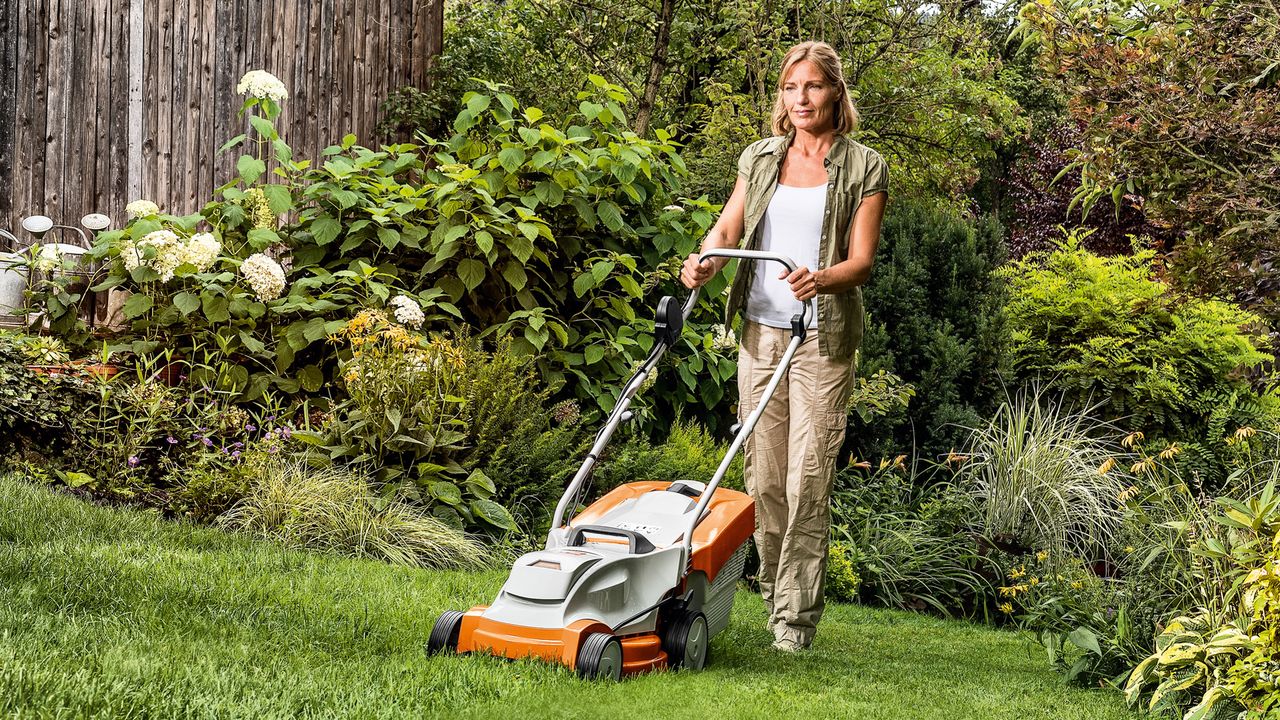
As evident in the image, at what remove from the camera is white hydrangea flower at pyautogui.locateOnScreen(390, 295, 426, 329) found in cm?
554

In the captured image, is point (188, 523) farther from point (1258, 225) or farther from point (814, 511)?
point (1258, 225)

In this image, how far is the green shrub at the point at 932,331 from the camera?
667cm

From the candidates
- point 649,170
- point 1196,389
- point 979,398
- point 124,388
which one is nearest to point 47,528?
point 124,388

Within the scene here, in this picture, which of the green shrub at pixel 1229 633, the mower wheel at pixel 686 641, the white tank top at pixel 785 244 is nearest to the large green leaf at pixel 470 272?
the white tank top at pixel 785 244

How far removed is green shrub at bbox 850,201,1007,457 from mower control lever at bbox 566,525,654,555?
3418mm

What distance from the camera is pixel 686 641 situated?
11.2 ft

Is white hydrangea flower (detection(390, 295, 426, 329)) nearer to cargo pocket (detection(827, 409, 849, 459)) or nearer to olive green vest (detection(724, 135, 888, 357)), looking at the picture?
olive green vest (detection(724, 135, 888, 357))

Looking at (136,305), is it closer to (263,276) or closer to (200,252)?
(200,252)

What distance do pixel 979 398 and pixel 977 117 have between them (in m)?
3.20

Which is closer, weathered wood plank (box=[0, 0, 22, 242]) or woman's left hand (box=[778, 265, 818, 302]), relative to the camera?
woman's left hand (box=[778, 265, 818, 302])

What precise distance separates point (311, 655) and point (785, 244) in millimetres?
2031

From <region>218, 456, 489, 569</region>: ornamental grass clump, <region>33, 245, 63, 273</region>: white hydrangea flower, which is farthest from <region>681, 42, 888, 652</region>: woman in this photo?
<region>33, 245, 63, 273</region>: white hydrangea flower

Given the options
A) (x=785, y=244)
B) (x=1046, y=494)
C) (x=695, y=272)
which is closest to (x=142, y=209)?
(x=695, y=272)

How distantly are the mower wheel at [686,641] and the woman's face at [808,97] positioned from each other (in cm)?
169
